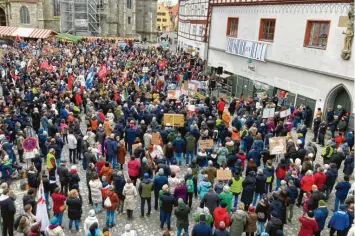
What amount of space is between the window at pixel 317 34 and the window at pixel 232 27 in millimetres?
7881

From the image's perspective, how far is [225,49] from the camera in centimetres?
2964

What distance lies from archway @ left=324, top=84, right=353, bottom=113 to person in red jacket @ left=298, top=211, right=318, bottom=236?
1168 centimetres

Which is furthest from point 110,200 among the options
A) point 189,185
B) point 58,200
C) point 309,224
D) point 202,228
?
point 309,224

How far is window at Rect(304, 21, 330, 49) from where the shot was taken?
20.2 metres

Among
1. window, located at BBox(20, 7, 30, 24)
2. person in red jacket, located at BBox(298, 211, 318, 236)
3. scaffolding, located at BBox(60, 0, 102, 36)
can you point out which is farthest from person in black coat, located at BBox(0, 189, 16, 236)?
scaffolding, located at BBox(60, 0, 102, 36)

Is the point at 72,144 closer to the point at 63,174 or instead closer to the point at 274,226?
the point at 63,174

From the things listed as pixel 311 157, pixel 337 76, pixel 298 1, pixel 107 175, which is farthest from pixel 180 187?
pixel 298 1

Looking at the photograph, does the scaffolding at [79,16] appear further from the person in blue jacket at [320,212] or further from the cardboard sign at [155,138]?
the person in blue jacket at [320,212]

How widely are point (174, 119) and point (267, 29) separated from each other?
12582 mm

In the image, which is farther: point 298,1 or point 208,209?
point 298,1

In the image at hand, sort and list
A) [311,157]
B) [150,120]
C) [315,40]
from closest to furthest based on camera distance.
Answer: [311,157] < [150,120] < [315,40]

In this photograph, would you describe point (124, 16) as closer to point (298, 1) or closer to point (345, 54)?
point (298, 1)

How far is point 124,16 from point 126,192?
2388 inches

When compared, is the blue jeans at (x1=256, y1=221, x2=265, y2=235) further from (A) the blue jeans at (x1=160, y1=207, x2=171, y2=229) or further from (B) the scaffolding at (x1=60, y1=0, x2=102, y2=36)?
(B) the scaffolding at (x1=60, y1=0, x2=102, y2=36)
